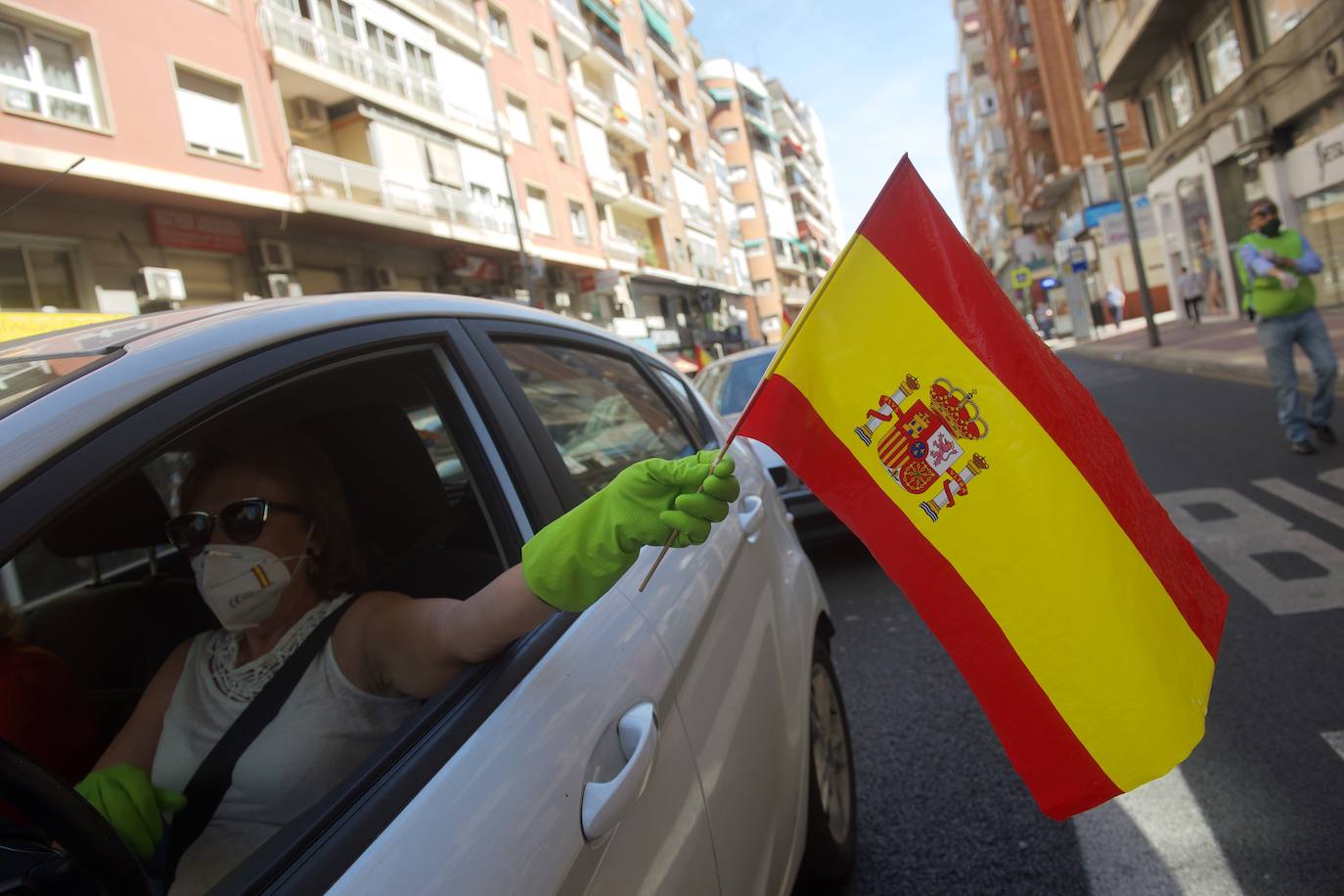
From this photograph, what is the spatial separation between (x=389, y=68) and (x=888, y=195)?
20194 millimetres

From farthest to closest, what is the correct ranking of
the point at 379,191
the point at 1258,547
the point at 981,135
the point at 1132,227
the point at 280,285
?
1. the point at 981,135
2. the point at 1132,227
3. the point at 379,191
4. the point at 280,285
5. the point at 1258,547

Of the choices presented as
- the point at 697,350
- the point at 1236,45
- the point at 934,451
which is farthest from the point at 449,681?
the point at 697,350

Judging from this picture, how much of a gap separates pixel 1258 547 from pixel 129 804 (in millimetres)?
5072

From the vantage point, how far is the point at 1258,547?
4477mm

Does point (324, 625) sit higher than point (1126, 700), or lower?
higher

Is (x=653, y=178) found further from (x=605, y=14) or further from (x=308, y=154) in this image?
(x=308, y=154)

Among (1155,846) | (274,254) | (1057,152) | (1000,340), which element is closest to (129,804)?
(1000,340)

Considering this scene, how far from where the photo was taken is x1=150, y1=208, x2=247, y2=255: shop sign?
1351 centimetres

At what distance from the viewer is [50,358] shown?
119cm

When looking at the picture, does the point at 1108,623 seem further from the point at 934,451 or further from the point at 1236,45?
the point at 1236,45

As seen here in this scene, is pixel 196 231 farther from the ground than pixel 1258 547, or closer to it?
farther from the ground

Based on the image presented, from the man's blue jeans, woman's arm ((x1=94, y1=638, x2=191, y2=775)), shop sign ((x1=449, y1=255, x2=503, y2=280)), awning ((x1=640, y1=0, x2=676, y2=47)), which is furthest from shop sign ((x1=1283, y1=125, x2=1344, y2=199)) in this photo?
awning ((x1=640, y1=0, x2=676, y2=47))

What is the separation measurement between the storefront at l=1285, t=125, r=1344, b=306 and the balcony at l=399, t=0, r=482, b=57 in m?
19.1

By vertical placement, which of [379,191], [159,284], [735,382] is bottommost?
[735,382]
